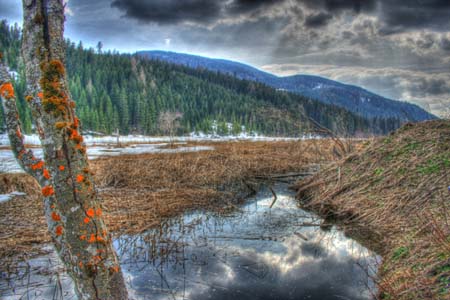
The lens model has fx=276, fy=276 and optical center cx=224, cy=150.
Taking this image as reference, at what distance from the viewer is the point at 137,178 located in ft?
33.3

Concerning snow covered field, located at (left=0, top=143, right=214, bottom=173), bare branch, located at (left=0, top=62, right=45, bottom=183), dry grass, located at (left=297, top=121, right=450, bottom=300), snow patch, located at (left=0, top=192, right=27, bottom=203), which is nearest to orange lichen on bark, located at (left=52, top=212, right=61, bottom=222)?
bare branch, located at (left=0, top=62, right=45, bottom=183)

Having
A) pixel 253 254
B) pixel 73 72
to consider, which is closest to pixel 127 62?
pixel 73 72

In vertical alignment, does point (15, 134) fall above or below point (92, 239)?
above

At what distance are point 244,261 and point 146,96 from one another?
79.7 metres

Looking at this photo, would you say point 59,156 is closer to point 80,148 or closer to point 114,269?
point 80,148

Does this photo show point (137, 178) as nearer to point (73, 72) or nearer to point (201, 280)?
point (201, 280)

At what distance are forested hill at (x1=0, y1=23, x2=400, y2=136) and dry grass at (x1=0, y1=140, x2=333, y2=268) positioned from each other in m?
39.4

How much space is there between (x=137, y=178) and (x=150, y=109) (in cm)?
6539

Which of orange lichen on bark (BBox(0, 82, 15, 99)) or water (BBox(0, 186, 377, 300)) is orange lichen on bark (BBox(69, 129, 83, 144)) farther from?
water (BBox(0, 186, 377, 300))

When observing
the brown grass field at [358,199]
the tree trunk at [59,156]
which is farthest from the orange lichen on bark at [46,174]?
the brown grass field at [358,199]

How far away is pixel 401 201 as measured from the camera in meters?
6.18

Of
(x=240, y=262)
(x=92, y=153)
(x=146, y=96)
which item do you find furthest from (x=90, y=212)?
(x=146, y=96)

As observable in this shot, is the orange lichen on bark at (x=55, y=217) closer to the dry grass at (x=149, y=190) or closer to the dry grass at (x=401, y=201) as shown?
the dry grass at (x=149, y=190)

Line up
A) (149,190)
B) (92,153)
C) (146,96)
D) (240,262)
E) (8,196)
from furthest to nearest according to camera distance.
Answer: (146,96) < (92,153) < (149,190) < (8,196) < (240,262)
